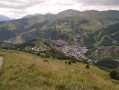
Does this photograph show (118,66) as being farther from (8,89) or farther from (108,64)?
(8,89)

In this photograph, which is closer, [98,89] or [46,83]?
[46,83]

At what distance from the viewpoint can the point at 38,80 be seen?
7.43 meters

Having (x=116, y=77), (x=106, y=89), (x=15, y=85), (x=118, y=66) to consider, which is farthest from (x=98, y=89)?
(x=118, y=66)

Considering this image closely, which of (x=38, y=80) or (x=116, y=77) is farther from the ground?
(x=38, y=80)

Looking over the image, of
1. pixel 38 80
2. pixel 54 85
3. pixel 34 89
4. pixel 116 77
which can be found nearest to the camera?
pixel 34 89

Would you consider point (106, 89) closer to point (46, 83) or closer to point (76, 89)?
point (76, 89)

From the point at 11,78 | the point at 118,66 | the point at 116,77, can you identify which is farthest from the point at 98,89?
the point at 118,66

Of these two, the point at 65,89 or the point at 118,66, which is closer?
the point at 65,89

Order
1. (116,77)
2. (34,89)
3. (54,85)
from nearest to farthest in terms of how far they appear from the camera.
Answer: (34,89) → (54,85) → (116,77)

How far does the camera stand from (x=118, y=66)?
16500 cm

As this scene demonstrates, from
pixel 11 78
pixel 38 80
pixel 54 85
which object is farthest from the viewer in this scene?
pixel 11 78

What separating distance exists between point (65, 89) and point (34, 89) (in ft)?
6.22

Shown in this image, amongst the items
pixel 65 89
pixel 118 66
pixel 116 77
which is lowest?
pixel 118 66

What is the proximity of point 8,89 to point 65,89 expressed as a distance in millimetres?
3295
